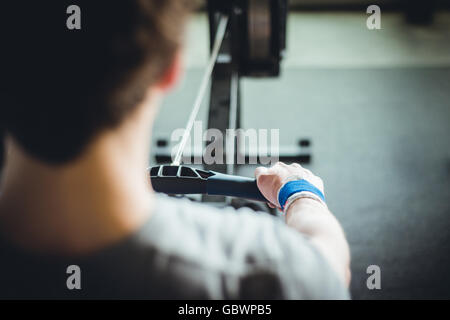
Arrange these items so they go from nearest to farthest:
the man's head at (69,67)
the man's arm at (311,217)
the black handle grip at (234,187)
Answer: the man's head at (69,67) < the man's arm at (311,217) < the black handle grip at (234,187)

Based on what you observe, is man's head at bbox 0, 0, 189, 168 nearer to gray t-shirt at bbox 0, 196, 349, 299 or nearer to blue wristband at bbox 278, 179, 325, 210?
gray t-shirt at bbox 0, 196, 349, 299

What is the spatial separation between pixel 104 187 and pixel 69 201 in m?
0.03

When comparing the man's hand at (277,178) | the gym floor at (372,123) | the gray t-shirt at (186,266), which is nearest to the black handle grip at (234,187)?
the man's hand at (277,178)

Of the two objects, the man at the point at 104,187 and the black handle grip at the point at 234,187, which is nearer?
the man at the point at 104,187

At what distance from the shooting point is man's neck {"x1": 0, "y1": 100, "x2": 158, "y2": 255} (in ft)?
1.27

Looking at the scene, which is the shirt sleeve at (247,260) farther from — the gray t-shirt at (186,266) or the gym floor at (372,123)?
the gym floor at (372,123)

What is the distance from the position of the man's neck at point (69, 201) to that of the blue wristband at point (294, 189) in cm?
34

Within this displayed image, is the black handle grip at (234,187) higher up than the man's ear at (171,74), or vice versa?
the black handle grip at (234,187)

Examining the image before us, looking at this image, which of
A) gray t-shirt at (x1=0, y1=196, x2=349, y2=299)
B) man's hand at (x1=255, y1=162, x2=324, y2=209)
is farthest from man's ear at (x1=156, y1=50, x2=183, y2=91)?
man's hand at (x1=255, y1=162, x2=324, y2=209)

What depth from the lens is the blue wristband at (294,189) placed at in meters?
0.68

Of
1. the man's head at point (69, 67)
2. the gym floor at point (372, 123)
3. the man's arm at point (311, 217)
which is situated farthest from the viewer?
the gym floor at point (372, 123)

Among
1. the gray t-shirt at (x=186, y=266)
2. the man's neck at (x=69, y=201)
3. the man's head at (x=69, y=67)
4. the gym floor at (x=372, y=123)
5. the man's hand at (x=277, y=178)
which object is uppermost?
the gym floor at (x=372, y=123)

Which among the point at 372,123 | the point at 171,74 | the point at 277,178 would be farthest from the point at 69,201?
the point at 372,123
